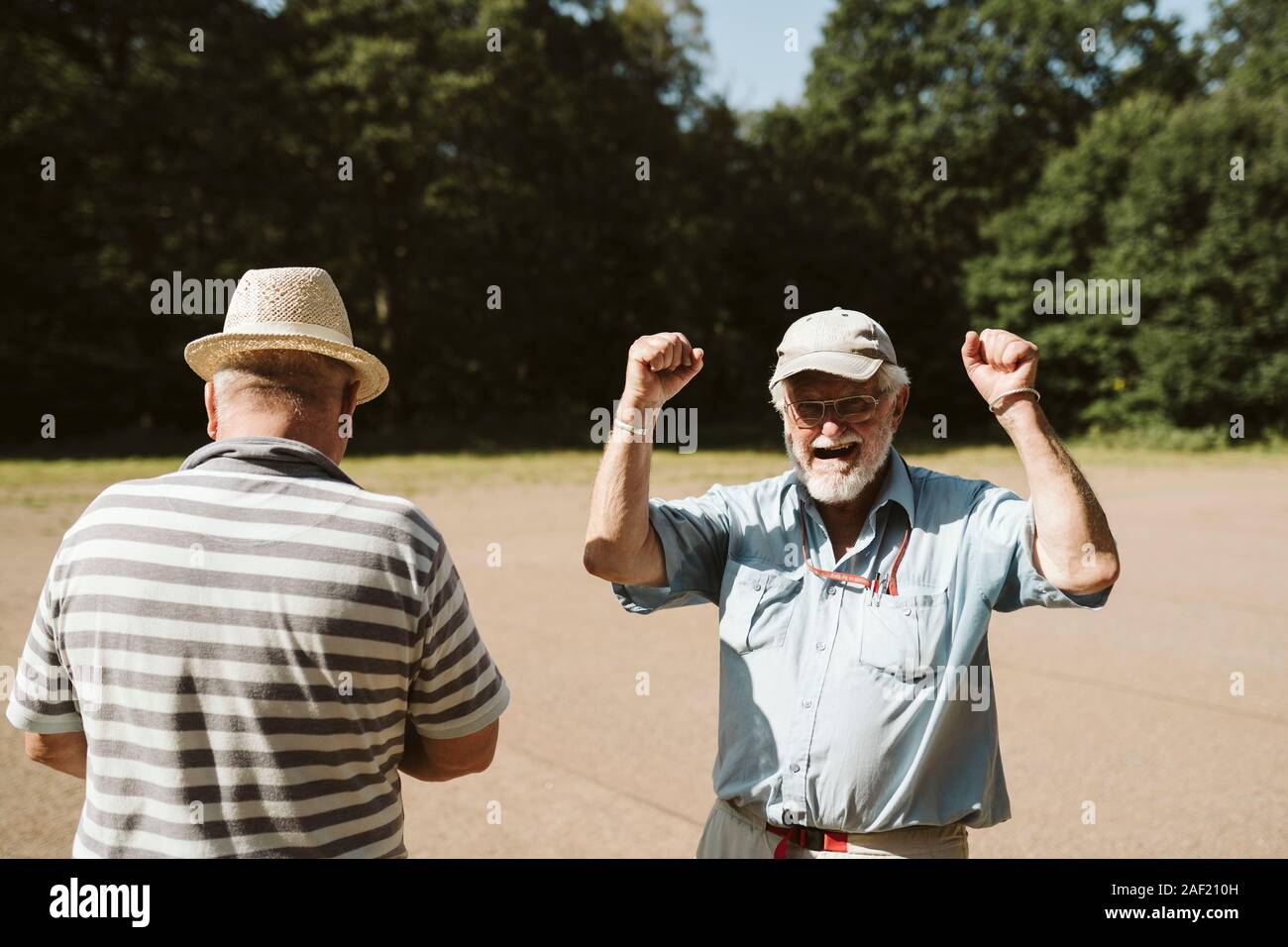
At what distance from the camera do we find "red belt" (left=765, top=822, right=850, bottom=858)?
98.7 inches

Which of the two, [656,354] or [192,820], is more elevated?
[656,354]

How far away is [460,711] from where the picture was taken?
2.14m

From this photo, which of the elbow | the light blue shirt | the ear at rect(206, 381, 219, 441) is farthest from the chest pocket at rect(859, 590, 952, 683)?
the ear at rect(206, 381, 219, 441)

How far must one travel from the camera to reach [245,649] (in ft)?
6.25

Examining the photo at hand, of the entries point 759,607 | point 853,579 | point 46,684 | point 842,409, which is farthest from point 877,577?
point 46,684

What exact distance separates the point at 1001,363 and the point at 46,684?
2.11 metres

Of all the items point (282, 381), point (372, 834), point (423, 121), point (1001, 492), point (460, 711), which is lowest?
point (372, 834)

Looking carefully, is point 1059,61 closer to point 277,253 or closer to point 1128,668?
point 277,253

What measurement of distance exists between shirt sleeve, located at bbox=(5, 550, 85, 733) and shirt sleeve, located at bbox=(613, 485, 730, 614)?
49.5 inches

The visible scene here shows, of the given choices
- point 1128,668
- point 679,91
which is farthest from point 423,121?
→ point 1128,668

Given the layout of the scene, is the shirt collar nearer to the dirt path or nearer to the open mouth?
the open mouth

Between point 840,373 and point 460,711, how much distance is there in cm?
126

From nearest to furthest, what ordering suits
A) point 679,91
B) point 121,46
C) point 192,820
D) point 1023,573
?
point 192,820 < point 1023,573 < point 121,46 < point 679,91

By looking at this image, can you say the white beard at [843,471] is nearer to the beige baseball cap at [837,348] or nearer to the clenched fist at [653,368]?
the beige baseball cap at [837,348]
